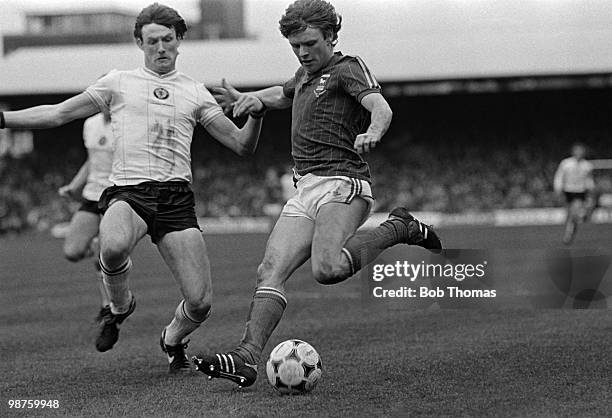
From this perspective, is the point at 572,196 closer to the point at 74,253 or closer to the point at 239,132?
the point at 74,253

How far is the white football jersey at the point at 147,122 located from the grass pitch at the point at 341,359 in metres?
1.38

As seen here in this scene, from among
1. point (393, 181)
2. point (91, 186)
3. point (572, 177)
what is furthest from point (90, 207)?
point (393, 181)

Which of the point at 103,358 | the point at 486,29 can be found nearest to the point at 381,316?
the point at 103,358

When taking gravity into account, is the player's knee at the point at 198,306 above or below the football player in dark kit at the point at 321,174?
below

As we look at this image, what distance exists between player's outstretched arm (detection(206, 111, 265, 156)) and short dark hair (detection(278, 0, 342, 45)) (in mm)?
680

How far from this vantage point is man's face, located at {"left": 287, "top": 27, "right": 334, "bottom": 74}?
21.3 feet

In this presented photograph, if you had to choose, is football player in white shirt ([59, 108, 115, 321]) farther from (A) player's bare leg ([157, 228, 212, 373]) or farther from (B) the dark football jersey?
(B) the dark football jersey

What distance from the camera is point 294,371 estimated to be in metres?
6.23

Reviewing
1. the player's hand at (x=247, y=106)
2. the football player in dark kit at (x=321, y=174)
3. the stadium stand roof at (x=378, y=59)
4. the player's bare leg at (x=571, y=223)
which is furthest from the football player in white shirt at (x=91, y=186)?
the stadium stand roof at (x=378, y=59)

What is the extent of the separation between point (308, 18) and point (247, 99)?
0.77m

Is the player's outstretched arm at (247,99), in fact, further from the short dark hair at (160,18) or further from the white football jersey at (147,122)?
the short dark hair at (160,18)

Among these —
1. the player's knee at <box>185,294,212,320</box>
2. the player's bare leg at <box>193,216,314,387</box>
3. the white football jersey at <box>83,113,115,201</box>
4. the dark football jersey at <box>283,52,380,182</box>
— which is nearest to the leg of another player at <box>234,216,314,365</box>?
the player's bare leg at <box>193,216,314,387</box>

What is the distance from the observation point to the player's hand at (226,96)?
7.17 meters

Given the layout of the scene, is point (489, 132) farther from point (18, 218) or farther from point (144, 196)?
point (144, 196)
